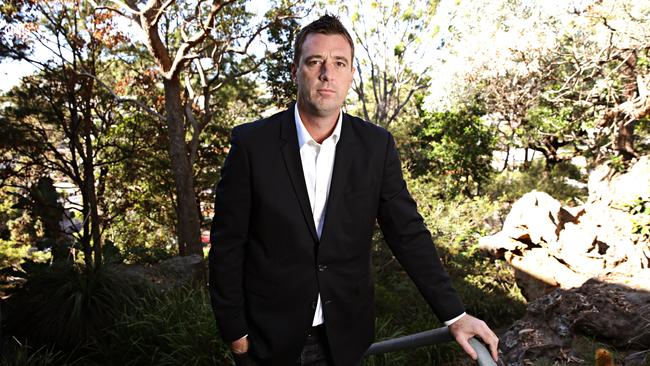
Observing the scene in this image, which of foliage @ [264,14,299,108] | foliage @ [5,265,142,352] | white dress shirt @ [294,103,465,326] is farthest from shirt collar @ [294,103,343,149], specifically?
foliage @ [264,14,299,108]

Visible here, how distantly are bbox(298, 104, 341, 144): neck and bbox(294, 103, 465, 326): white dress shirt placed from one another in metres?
0.02

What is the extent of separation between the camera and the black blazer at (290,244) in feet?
5.41

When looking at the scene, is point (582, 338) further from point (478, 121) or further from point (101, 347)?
point (478, 121)

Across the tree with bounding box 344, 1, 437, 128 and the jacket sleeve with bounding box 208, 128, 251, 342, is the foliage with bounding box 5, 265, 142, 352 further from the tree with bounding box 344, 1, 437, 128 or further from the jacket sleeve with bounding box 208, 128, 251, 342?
the tree with bounding box 344, 1, 437, 128

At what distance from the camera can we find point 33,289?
4691 mm

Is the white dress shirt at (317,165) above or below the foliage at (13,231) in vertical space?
above

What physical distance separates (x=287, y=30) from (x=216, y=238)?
11326 mm

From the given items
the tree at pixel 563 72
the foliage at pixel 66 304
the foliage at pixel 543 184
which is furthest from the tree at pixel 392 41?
the foliage at pixel 66 304

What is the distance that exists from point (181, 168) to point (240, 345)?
8534mm

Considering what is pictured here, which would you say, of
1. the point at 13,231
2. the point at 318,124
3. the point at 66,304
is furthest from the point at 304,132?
the point at 13,231

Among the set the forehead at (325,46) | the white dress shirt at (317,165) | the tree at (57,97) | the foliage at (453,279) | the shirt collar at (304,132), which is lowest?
the foliage at (453,279)

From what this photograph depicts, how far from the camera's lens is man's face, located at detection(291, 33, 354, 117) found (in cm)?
160

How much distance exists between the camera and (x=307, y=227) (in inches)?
64.9

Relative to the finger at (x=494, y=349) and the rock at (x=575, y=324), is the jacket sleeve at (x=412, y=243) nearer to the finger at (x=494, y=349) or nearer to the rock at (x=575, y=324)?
the finger at (x=494, y=349)
